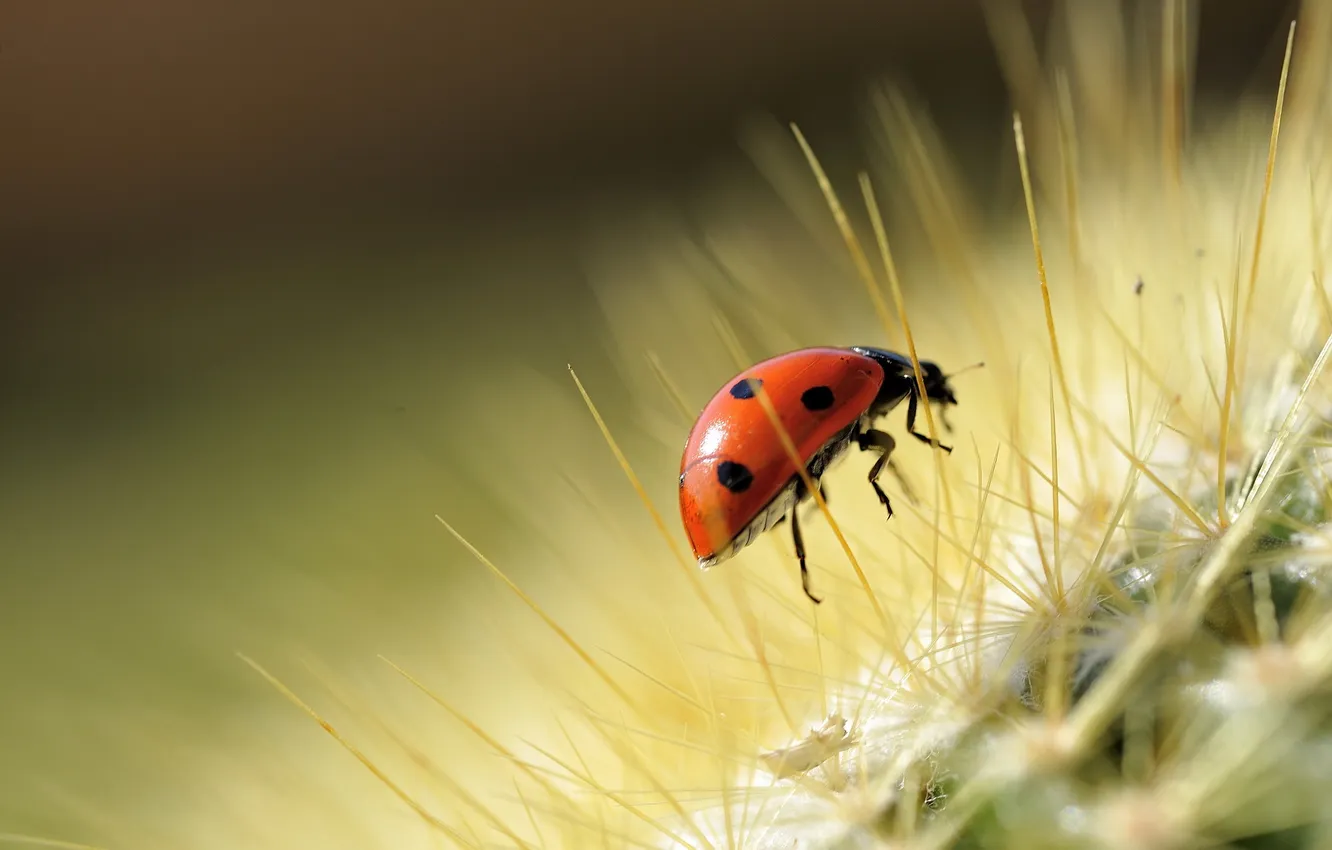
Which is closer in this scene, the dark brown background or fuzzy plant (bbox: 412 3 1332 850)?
fuzzy plant (bbox: 412 3 1332 850)

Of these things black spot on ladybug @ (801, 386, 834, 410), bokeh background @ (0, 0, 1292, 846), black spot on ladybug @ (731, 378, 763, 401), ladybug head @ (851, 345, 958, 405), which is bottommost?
black spot on ladybug @ (801, 386, 834, 410)

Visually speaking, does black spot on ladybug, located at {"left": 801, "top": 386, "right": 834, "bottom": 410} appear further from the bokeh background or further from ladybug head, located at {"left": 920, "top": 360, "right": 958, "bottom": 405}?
the bokeh background

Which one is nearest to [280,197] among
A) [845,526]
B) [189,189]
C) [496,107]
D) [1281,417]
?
[189,189]

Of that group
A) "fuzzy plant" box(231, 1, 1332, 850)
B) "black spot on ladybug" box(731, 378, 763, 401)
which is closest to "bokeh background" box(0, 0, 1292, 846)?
"fuzzy plant" box(231, 1, 1332, 850)

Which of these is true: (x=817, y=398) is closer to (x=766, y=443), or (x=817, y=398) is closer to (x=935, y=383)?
(x=766, y=443)

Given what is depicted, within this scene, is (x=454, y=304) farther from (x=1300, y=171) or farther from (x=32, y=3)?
(x=1300, y=171)

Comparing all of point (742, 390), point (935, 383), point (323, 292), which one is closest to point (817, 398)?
point (742, 390)

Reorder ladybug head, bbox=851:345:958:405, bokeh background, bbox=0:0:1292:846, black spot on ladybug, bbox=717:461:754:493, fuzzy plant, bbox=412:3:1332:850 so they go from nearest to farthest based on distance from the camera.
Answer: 1. fuzzy plant, bbox=412:3:1332:850
2. black spot on ladybug, bbox=717:461:754:493
3. ladybug head, bbox=851:345:958:405
4. bokeh background, bbox=0:0:1292:846

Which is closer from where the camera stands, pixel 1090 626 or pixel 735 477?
pixel 1090 626
